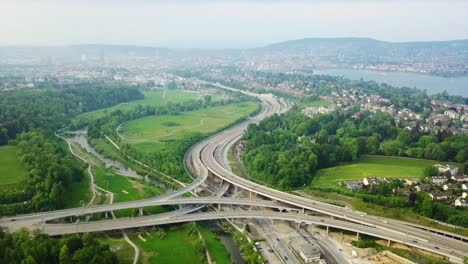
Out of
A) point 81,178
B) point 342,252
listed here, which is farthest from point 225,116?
point 342,252

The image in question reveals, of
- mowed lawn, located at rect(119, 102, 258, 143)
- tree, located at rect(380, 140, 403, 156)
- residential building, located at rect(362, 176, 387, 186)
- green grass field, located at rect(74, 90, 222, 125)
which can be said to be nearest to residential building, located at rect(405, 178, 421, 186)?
residential building, located at rect(362, 176, 387, 186)

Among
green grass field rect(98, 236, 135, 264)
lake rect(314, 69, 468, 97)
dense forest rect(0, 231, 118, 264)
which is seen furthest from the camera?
lake rect(314, 69, 468, 97)

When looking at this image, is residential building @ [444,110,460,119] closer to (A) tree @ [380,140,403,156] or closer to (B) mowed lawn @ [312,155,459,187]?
(A) tree @ [380,140,403,156]

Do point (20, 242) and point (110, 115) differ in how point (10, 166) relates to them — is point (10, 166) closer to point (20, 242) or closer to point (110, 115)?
point (20, 242)

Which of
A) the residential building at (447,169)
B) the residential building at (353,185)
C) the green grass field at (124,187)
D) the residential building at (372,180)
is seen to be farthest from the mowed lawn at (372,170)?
the green grass field at (124,187)

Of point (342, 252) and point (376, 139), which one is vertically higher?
point (376, 139)
